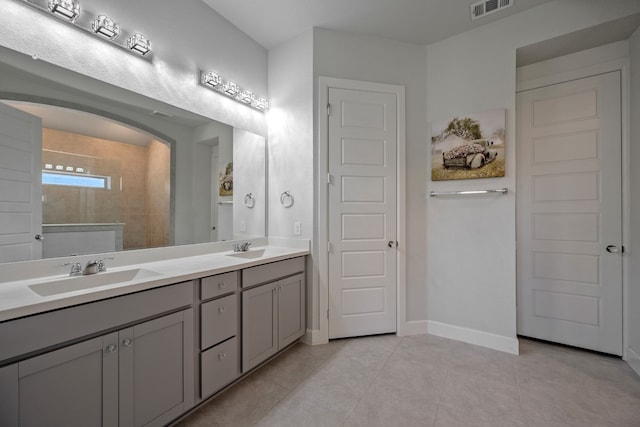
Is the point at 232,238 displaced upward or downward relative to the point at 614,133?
downward

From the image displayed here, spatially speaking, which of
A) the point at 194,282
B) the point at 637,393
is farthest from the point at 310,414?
the point at 637,393

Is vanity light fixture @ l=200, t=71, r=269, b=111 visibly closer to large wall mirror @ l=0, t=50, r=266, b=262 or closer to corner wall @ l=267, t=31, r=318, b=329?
corner wall @ l=267, t=31, r=318, b=329

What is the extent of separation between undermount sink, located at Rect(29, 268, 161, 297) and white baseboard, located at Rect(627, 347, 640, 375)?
3431 mm

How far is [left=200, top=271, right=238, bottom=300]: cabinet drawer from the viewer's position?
1657 millimetres

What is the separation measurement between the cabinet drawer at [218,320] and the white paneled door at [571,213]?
2.64 metres

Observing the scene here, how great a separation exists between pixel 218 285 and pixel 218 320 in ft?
0.71

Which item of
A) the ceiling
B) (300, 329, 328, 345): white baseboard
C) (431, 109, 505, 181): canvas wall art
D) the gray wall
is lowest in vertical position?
(300, 329, 328, 345): white baseboard

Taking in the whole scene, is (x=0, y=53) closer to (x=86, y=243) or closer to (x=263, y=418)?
(x=86, y=243)

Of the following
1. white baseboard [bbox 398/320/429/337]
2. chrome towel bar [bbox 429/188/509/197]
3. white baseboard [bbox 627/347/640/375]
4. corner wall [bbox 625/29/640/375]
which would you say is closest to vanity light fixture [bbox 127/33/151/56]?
chrome towel bar [bbox 429/188/509/197]

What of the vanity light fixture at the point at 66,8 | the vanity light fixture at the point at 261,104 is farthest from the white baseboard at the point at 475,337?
the vanity light fixture at the point at 66,8

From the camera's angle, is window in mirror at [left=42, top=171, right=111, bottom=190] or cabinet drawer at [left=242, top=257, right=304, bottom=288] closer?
window in mirror at [left=42, top=171, right=111, bottom=190]

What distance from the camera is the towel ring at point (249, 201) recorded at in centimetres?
273

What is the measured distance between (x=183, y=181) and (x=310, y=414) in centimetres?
186

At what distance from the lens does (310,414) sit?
1.67m
